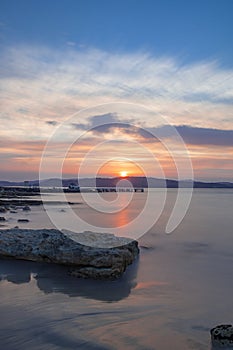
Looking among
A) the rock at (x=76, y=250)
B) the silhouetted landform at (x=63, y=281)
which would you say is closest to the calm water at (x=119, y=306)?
the silhouetted landform at (x=63, y=281)

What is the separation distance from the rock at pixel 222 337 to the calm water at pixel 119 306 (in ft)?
0.47

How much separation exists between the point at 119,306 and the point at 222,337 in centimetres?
242

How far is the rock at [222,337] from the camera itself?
584 centimetres

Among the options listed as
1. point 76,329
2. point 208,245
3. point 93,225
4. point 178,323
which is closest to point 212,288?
point 178,323

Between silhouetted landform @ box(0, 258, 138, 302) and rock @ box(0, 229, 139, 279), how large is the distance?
0.79 ft

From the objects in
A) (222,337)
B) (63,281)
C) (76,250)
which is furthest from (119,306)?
(76,250)

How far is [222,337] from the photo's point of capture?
5.91 meters

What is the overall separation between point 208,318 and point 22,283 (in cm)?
458

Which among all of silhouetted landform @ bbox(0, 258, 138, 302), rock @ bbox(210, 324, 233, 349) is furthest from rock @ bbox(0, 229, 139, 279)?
rock @ bbox(210, 324, 233, 349)

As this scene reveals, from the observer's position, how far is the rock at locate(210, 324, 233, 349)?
5840mm

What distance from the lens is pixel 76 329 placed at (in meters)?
6.43

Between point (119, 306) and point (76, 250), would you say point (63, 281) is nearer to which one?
point (76, 250)

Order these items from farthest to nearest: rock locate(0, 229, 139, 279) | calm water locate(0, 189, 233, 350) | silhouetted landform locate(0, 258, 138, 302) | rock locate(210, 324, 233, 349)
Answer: rock locate(0, 229, 139, 279), silhouetted landform locate(0, 258, 138, 302), calm water locate(0, 189, 233, 350), rock locate(210, 324, 233, 349)

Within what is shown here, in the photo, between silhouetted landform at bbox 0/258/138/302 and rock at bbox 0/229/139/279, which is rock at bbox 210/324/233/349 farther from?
rock at bbox 0/229/139/279
